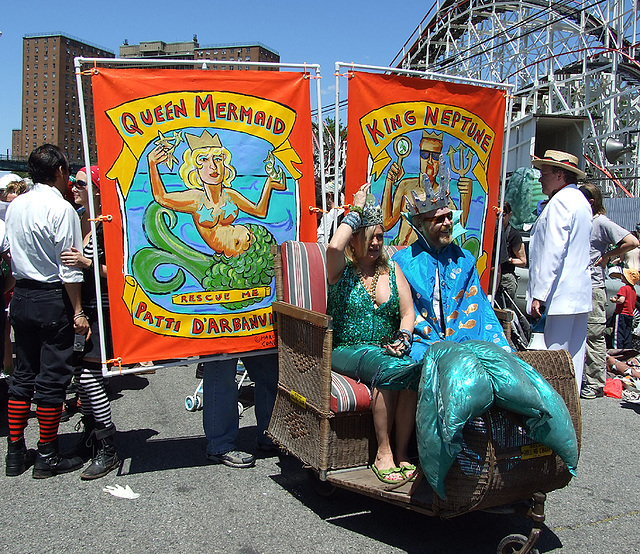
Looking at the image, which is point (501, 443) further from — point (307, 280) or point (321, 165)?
point (321, 165)

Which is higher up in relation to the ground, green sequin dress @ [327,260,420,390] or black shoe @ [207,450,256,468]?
green sequin dress @ [327,260,420,390]

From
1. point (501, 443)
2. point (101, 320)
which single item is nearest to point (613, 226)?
point (501, 443)

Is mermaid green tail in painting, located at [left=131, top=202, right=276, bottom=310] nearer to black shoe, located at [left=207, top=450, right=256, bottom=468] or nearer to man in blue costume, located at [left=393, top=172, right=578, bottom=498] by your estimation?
black shoe, located at [left=207, top=450, right=256, bottom=468]

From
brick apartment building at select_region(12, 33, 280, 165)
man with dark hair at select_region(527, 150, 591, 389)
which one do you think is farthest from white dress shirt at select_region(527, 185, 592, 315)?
brick apartment building at select_region(12, 33, 280, 165)

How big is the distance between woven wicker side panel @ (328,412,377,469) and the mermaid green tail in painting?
110 centimetres

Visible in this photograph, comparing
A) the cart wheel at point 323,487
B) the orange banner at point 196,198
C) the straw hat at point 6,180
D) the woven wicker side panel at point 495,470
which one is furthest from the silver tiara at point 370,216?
the straw hat at point 6,180

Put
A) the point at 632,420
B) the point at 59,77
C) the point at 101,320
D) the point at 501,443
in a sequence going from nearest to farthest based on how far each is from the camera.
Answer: the point at 501,443
the point at 101,320
the point at 632,420
the point at 59,77

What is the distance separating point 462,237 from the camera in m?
4.59

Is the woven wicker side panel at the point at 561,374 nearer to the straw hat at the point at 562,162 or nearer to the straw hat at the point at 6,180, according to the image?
the straw hat at the point at 562,162

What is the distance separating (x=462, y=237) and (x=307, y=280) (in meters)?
1.47

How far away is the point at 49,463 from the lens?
3783 mm

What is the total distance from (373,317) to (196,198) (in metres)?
1.36

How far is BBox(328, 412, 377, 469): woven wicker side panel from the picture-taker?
10.7ft

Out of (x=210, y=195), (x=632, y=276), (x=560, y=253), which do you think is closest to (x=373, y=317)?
(x=210, y=195)
